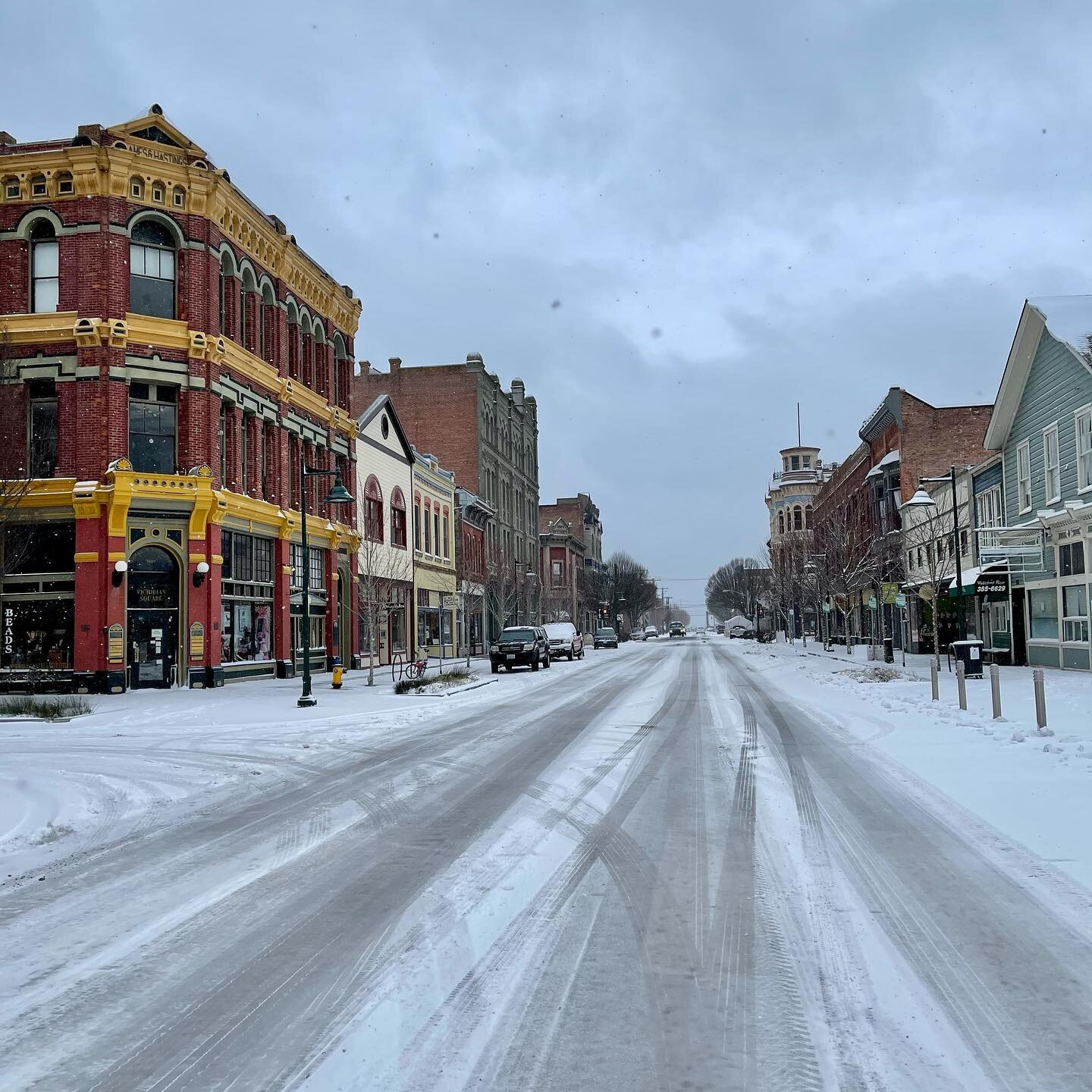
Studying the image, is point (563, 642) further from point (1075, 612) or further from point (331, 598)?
point (1075, 612)

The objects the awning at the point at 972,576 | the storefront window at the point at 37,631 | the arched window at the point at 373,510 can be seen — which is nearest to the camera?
the storefront window at the point at 37,631

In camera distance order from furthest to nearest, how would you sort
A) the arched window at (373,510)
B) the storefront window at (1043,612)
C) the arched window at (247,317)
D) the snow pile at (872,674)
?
the arched window at (373,510), the arched window at (247,317), the storefront window at (1043,612), the snow pile at (872,674)

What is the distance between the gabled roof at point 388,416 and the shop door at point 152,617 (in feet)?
47.0

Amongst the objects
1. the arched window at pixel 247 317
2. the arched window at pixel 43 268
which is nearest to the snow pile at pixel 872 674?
the arched window at pixel 247 317

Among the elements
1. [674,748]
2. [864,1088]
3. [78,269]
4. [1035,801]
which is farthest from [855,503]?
[864,1088]

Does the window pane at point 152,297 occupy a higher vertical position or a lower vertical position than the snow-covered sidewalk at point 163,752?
higher

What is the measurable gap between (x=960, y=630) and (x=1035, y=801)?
1143 inches

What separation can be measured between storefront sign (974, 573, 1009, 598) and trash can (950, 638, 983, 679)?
6.81 meters

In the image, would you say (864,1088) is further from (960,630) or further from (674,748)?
(960,630)

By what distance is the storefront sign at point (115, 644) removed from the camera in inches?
1051

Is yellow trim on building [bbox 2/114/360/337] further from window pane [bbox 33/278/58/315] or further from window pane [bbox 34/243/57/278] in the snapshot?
window pane [bbox 33/278/58/315]

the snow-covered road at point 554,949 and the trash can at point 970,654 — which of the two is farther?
the trash can at point 970,654

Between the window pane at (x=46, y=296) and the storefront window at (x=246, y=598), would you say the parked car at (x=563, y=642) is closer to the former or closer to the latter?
the storefront window at (x=246, y=598)

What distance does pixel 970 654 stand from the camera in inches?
974
